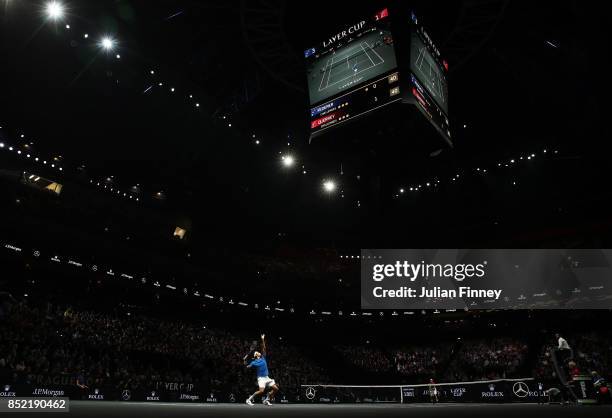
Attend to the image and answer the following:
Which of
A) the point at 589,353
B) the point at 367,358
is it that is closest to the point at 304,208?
the point at 367,358

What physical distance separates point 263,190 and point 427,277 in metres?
17.1

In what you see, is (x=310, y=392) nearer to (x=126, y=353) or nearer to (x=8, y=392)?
(x=126, y=353)

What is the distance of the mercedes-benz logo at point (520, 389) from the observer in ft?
76.4

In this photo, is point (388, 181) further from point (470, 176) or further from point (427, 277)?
point (427, 277)

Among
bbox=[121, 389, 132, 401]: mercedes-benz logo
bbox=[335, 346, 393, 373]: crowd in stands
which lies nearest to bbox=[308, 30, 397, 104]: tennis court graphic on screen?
bbox=[121, 389, 132, 401]: mercedes-benz logo

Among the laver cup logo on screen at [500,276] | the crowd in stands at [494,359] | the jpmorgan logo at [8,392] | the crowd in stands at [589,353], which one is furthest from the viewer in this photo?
the laver cup logo on screen at [500,276]

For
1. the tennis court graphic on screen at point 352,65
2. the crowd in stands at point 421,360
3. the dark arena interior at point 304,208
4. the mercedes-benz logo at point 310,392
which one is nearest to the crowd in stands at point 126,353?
the dark arena interior at point 304,208

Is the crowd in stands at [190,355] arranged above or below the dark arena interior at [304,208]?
below

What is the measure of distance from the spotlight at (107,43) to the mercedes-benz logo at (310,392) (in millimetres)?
23501

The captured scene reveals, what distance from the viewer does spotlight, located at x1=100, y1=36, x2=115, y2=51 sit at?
694 inches

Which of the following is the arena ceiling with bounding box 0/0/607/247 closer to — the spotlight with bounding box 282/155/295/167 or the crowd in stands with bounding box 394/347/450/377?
the spotlight with bounding box 282/155/295/167

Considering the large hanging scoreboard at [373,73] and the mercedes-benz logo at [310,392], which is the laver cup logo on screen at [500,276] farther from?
the large hanging scoreboard at [373,73]

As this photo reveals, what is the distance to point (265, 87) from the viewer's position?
20594 millimetres

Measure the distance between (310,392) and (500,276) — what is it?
19367 mm
